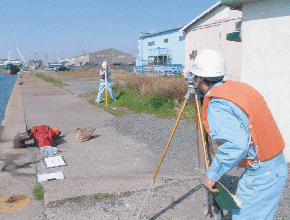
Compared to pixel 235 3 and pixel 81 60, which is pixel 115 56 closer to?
pixel 81 60

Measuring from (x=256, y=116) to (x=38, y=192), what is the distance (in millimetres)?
3437

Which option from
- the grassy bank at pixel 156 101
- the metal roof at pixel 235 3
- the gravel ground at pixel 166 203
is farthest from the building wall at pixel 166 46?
the gravel ground at pixel 166 203

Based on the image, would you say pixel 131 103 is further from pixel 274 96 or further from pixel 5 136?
pixel 274 96

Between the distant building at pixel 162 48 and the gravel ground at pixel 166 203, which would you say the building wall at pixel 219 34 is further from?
the gravel ground at pixel 166 203

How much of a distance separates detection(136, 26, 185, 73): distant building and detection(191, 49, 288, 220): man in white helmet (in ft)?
97.2

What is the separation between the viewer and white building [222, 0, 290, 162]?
5129 millimetres

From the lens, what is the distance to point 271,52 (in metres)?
5.24

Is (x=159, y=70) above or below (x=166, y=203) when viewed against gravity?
above

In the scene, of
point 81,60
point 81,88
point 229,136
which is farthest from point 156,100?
point 81,60

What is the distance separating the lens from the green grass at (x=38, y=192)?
4.22 m

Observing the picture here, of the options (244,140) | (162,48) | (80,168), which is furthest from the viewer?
(162,48)

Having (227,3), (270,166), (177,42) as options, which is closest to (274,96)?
(227,3)

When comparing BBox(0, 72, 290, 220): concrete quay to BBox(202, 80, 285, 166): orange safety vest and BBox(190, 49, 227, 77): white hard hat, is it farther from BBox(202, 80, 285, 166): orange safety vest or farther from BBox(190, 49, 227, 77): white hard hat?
BBox(190, 49, 227, 77): white hard hat

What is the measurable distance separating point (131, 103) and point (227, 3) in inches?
267
